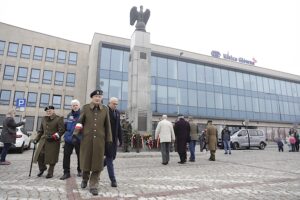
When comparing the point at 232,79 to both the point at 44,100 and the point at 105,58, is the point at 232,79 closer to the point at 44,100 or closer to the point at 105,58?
the point at 105,58

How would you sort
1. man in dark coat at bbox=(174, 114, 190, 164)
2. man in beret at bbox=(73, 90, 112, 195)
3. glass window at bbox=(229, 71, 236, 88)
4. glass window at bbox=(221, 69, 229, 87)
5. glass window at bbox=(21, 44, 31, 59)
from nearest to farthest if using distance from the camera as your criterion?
1. man in beret at bbox=(73, 90, 112, 195)
2. man in dark coat at bbox=(174, 114, 190, 164)
3. glass window at bbox=(21, 44, 31, 59)
4. glass window at bbox=(221, 69, 229, 87)
5. glass window at bbox=(229, 71, 236, 88)

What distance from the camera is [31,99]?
116ft

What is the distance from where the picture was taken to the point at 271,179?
5898mm

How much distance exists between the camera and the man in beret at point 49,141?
575cm

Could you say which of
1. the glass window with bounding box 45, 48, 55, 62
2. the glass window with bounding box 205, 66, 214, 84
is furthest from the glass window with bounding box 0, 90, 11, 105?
the glass window with bounding box 205, 66, 214, 84

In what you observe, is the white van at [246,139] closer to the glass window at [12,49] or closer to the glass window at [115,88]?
the glass window at [115,88]

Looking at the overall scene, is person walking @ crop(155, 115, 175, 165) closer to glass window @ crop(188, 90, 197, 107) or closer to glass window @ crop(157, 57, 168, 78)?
glass window @ crop(157, 57, 168, 78)

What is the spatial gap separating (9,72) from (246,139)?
107 ft

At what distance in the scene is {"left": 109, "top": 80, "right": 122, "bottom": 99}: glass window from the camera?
33062mm

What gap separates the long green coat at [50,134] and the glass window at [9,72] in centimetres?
3397

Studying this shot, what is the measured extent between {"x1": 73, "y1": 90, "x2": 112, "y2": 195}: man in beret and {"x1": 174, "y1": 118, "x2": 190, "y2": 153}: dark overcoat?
4718mm

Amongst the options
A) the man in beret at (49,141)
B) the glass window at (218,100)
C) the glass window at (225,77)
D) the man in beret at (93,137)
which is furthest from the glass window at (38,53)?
the man in beret at (93,137)

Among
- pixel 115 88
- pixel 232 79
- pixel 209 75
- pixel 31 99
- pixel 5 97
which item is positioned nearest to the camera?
pixel 115 88

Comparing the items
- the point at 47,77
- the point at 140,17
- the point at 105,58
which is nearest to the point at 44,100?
the point at 47,77
